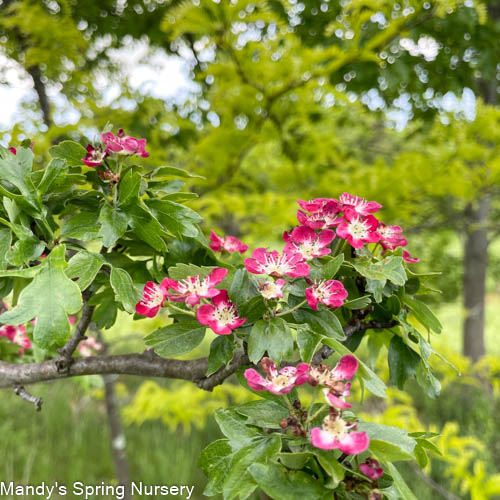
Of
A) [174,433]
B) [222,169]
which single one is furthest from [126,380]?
[222,169]

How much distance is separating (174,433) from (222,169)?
7.15 ft

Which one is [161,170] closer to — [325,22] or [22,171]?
[22,171]

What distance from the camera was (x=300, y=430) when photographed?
538mm

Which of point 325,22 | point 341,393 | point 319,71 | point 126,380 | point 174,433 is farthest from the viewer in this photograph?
point 126,380

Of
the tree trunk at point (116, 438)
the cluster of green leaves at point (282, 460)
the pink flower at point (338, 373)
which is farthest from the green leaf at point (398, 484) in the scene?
the tree trunk at point (116, 438)

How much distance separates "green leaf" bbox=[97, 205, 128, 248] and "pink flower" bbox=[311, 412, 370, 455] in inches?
14.2

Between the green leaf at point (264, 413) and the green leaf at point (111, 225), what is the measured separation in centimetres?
28

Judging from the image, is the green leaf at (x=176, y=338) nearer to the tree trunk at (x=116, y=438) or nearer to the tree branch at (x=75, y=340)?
the tree branch at (x=75, y=340)

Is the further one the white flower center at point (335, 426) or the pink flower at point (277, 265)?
the pink flower at point (277, 265)

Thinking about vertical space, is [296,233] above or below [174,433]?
above

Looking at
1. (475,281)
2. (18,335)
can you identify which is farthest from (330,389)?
(475,281)

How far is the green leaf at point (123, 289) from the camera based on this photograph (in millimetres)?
641

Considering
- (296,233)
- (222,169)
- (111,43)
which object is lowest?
(296,233)

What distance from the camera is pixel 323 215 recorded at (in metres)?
0.72
